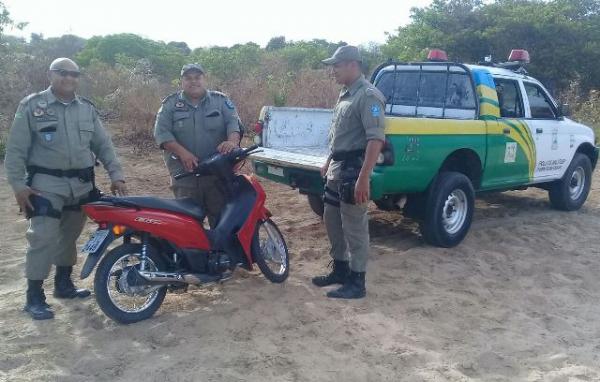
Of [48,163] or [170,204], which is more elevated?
[48,163]

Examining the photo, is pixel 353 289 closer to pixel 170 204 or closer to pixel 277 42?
pixel 170 204

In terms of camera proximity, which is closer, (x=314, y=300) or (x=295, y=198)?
(x=314, y=300)

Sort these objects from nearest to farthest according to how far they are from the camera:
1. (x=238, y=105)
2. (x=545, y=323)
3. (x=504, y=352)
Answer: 1. (x=504, y=352)
2. (x=545, y=323)
3. (x=238, y=105)

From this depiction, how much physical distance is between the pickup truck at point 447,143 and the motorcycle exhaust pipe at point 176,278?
1.65 metres

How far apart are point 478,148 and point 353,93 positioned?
2.11 metres

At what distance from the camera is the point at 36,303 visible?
13.0ft

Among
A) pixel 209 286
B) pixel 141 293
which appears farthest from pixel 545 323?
pixel 141 293

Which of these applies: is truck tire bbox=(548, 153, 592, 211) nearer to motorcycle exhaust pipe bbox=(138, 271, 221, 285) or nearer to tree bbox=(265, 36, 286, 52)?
motorcycle exhaust pipe bbox=(138, 271, 221, 285)

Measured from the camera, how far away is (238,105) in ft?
37.4

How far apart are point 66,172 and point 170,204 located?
737 mm

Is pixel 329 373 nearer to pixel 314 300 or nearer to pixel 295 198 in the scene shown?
pixel 314 300

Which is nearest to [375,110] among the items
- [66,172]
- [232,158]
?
[232,158]

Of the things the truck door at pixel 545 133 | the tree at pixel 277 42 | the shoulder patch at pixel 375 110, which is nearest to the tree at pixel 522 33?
the truck door at pixel 545 133

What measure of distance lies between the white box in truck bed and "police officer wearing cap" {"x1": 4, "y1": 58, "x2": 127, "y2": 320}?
204 cm
